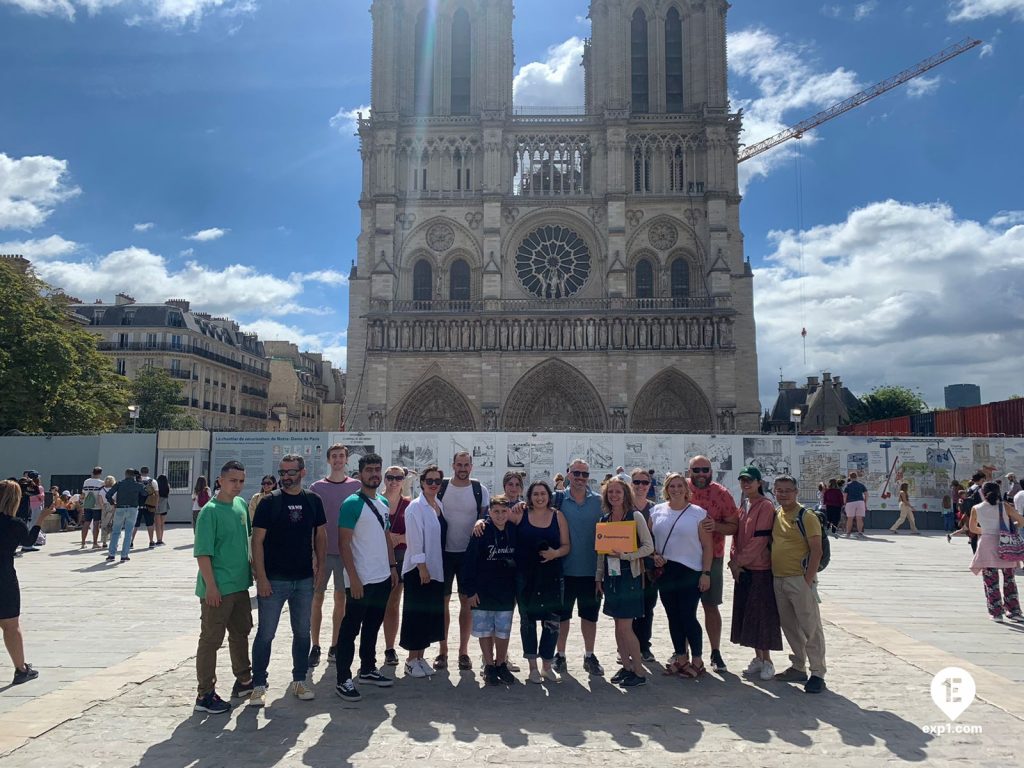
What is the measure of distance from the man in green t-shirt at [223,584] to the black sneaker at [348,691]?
577 mm

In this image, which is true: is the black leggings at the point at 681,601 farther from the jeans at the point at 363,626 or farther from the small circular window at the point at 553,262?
the small circular window at the point at 553,262

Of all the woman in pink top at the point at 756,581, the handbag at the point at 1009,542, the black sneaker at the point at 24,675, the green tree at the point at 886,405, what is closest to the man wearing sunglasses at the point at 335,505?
the black sneaker at the point at 24,675

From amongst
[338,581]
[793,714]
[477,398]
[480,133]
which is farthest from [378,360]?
[793,714]

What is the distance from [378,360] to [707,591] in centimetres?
2546

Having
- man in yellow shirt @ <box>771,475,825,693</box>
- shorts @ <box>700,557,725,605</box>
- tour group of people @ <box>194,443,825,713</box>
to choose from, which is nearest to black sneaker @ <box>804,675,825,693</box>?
tour group of people @ <box>194,443,825,713</box>

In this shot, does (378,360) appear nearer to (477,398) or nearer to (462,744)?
(477,398)

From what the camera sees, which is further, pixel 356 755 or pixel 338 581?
pixel 338 581

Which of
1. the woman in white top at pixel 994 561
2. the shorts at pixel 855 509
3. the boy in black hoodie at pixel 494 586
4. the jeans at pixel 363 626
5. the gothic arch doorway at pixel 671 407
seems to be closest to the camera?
the jeans at pixel 363 626

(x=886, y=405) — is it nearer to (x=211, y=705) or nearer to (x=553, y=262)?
(x=553, y=262)

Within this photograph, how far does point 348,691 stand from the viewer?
494cm

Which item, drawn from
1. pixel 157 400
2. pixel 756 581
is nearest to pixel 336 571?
pixel 756 581

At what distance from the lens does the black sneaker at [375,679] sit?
17.2ft

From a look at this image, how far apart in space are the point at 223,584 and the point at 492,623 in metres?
1.83

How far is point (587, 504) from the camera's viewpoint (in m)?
5.71
